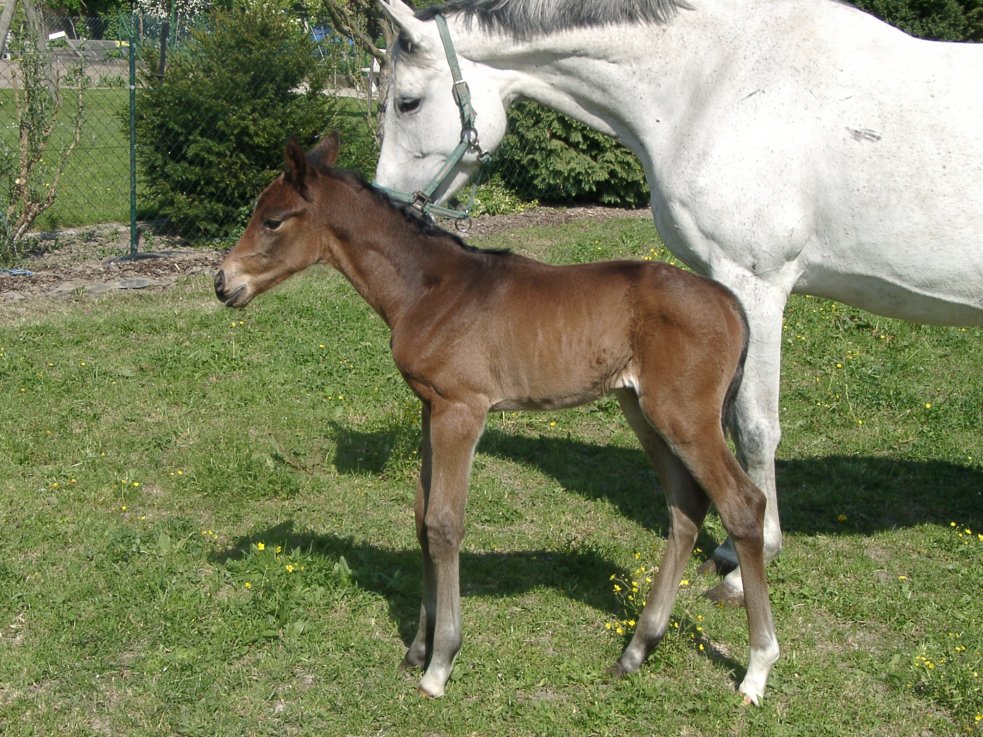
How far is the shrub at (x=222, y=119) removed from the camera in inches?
376

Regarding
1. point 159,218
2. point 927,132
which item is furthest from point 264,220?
point 159,218

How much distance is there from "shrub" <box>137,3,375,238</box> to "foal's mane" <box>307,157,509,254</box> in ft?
20.2

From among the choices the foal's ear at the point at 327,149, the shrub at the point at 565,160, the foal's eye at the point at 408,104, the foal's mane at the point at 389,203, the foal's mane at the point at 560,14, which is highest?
the foal's mane at the point at 560,14

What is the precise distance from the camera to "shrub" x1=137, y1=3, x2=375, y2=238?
9562 millimetres

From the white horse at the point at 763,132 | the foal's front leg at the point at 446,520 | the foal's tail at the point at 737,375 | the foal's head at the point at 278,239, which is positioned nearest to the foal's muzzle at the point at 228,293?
the foal's head at the point at 278,239

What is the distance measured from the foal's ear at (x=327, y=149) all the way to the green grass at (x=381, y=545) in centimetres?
170

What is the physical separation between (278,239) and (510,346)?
923 mm

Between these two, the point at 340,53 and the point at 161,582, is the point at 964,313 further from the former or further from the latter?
the point at 340,53

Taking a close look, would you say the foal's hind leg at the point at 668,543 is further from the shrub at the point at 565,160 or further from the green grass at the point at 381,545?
the shrub at the point at 565,160

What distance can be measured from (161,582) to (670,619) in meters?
2.11

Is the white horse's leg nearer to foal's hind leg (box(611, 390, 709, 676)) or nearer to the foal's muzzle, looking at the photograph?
foal's hind leg (box(611, 390, 709, 676))

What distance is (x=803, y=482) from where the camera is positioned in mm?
5777

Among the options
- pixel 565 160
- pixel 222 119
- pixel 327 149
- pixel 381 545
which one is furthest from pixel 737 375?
pixel 565 160

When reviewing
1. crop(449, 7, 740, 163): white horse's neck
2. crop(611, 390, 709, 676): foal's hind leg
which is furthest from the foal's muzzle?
crop(449, 7, 740, 163): white horse's neck
